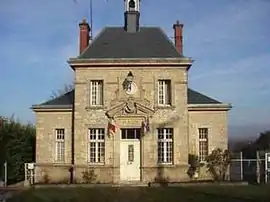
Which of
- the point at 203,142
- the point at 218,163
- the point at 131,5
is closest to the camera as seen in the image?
the point at 218,163

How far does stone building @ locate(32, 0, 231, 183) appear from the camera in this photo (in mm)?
28734

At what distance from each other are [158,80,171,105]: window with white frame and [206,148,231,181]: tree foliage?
3635 millimetres

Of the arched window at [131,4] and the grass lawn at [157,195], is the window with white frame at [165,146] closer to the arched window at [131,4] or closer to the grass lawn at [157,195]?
the grass lawn at [157,195]

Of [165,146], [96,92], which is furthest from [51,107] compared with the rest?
[165,146]

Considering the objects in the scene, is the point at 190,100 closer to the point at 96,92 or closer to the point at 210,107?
the point at 210,107

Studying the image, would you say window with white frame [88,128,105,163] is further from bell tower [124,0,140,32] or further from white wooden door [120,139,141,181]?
bell tower [124,0,140,32]

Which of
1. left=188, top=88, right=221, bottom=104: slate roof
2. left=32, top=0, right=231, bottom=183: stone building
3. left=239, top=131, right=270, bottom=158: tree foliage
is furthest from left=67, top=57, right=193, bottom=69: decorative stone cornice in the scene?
left=239, top=131, right=270, bottom=158: tree foliage

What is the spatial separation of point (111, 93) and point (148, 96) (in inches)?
77.3

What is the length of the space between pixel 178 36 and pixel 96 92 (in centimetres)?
605

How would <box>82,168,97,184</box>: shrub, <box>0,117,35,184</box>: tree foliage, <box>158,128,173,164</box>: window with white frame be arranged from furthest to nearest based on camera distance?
<box>0,117,35,184</box>: tree foliage → <box>158,128,173,164</box>: window with white frame → <box>82,168,97,184</box>: shrub

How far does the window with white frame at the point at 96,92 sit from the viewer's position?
29.5 metres

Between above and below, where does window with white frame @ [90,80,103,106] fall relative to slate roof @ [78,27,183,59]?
below

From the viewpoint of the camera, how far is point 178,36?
104ft

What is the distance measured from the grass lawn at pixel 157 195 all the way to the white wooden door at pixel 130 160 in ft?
12.2
